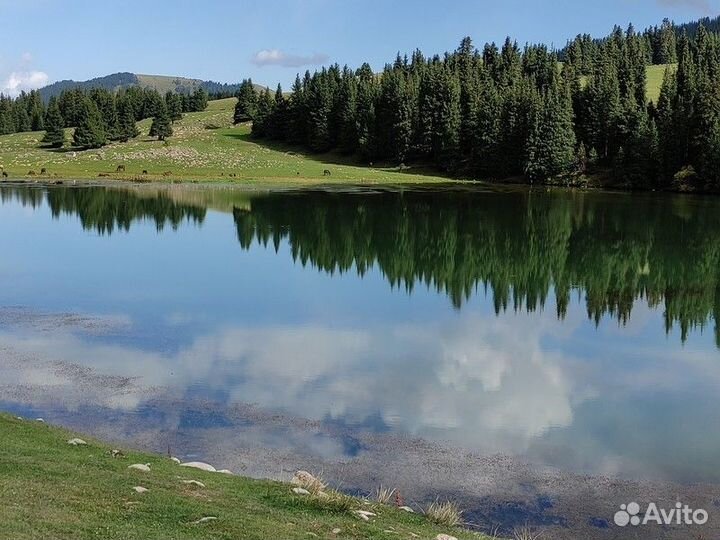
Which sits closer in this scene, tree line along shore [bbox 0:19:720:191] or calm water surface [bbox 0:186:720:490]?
calm water surface [bbox 0:186:720:490]

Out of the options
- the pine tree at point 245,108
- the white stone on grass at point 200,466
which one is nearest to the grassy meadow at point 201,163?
the pine tree at point 245,108

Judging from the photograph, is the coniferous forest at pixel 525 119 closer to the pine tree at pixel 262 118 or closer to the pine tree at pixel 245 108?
the pine tree at pixel 262 118

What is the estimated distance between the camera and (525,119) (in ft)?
368

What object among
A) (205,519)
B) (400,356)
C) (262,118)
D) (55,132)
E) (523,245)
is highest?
(262,118)

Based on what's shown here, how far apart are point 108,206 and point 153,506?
67.9 m

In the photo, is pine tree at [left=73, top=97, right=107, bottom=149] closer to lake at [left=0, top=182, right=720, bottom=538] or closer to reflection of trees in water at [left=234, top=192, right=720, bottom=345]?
reflection of trees in water at [left=234, top=192, right=720, bottom=345]

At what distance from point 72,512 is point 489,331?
2035 centimetres

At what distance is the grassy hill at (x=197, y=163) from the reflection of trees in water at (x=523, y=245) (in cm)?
3358

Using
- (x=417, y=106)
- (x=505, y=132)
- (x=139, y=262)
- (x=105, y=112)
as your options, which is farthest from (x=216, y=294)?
(x=105, y=112)

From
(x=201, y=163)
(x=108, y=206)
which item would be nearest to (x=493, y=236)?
(x=108, y=206)

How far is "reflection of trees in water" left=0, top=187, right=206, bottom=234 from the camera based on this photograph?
63344 millimetres

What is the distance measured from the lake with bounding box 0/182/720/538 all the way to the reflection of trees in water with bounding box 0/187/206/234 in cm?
866

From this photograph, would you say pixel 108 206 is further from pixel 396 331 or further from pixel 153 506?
pixel 153 506

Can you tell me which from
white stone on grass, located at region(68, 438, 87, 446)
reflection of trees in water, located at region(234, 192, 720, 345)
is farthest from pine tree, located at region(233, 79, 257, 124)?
white stone on grass, located at region(68, 438, 87, 446)
